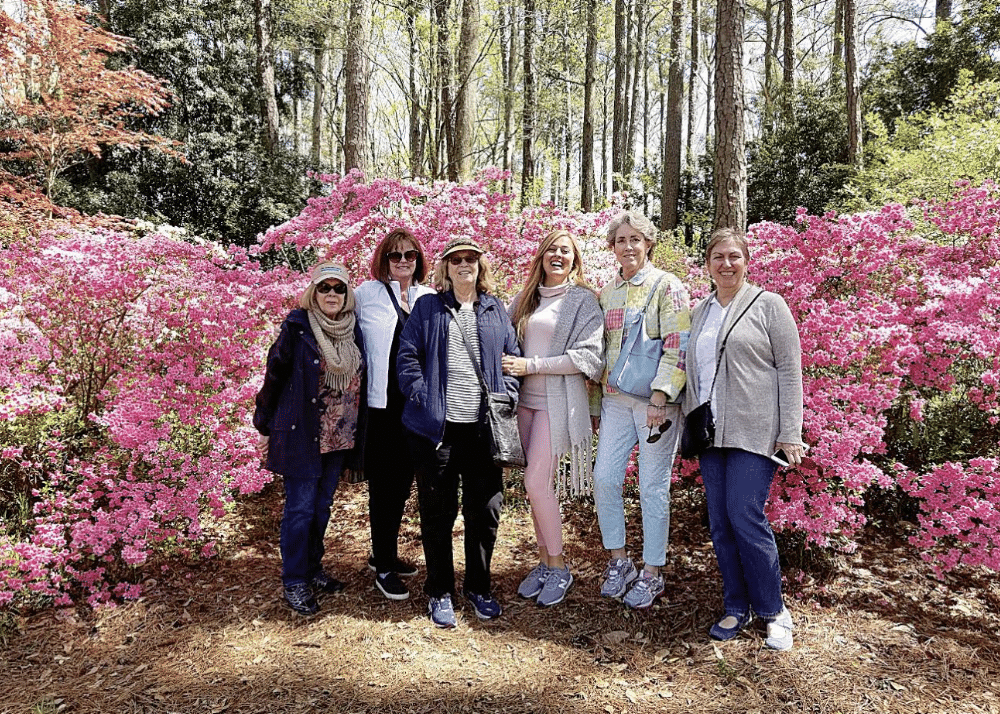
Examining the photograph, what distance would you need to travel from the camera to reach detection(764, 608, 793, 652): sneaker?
2828 mm

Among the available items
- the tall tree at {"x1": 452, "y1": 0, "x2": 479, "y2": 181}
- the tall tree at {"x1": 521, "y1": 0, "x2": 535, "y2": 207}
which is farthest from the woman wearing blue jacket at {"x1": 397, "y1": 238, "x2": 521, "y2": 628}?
the tall tree at {"x1": 521, "y1": 0, "x2": 535, "y2": 207}

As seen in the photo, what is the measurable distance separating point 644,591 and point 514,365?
1313 millimetres

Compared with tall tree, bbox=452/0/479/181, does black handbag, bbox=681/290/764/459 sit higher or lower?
lower

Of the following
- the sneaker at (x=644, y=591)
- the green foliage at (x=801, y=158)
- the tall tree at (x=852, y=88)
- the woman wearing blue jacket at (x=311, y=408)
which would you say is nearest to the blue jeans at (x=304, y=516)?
the woman wearing blue jacket at (x=311, y=408)

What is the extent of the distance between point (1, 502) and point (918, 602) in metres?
5.19

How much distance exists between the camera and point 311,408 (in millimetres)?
3100

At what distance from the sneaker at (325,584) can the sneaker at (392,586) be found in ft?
0.81

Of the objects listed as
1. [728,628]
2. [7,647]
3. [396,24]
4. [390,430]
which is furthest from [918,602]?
[396,24]

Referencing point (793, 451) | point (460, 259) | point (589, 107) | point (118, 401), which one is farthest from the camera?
point (589, 107)

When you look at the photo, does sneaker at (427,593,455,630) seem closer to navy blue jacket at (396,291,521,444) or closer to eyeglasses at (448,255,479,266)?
navy blue jacket at (396,291,521,444)

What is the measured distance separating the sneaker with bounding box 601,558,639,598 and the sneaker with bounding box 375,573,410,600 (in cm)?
104

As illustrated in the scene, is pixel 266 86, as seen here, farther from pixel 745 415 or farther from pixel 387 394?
pixel 745 415

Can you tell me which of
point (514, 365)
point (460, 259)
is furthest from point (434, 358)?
point (460, 259)

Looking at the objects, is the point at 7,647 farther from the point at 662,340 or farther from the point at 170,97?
the point at 170,97
